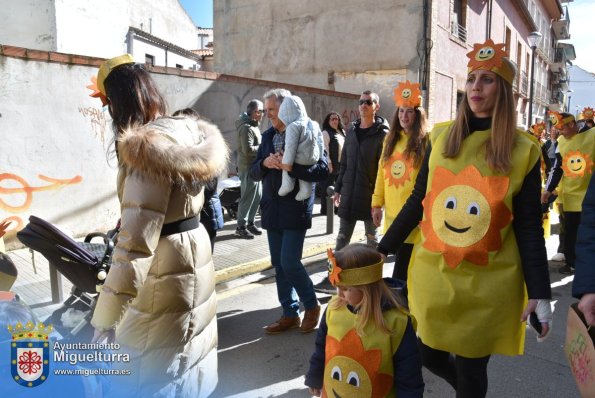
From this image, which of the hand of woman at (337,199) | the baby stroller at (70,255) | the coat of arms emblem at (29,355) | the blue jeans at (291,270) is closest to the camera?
the coat of arms emblem at (29,355)

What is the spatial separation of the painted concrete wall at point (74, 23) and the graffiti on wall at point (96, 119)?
12140mm

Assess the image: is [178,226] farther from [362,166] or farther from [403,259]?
[362,166]

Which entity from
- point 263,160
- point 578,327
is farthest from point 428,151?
point 263,160

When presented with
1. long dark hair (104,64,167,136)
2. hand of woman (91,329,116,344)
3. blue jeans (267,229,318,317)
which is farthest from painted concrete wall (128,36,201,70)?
hand of woman (91,329,116,344)

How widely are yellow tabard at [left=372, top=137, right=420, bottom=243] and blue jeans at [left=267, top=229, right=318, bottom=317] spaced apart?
867mm

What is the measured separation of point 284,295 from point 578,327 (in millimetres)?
2570

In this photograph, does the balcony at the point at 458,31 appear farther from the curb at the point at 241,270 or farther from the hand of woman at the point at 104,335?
the hand of woman at the point at 104,335

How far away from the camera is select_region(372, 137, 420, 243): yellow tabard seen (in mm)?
4129

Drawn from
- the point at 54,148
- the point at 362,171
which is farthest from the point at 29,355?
the point at 54,148

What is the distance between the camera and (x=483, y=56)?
7.41 feet

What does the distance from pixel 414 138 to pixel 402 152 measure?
0.16 meters

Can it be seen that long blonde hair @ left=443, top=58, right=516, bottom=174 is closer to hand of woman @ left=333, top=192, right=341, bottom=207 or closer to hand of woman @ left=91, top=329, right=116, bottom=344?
hand of woman @ left=91, top=329, right=116, bottom=344

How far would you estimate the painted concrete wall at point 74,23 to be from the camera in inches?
656

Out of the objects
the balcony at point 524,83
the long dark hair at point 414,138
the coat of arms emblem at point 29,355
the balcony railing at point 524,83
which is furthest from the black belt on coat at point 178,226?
the balcony railing at point 524,83
